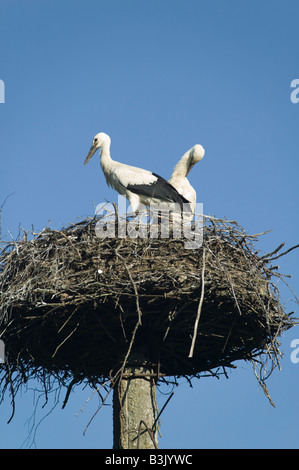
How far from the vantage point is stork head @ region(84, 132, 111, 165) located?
10.7 meters

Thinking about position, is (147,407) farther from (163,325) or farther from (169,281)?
(169,281)

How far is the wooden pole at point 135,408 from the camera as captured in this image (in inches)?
280

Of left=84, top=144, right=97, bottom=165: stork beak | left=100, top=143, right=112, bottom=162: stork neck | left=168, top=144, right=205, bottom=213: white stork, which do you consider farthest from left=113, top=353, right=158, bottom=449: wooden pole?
left=84, top=144, right=97, bottom=165: stork beak

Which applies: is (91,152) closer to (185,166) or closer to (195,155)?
(185,166)

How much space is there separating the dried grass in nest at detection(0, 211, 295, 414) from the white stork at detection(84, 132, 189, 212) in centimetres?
169

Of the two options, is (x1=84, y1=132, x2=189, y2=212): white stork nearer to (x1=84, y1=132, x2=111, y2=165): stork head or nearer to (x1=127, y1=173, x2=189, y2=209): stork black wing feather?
(x1=127, y1=173, x2=189, y2=209): stork black wing feather

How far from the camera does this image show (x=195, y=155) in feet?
34.8

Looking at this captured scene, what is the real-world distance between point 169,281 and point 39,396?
207cm

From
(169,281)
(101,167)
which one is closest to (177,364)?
(169,281)

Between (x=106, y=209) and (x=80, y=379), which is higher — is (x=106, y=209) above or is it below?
above

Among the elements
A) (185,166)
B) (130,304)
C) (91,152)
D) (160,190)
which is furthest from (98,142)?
(130,304)

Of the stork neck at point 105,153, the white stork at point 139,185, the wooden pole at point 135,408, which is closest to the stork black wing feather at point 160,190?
the white stork at point 139,185

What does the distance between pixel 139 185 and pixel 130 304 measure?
3.04 meters

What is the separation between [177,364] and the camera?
789 cm
